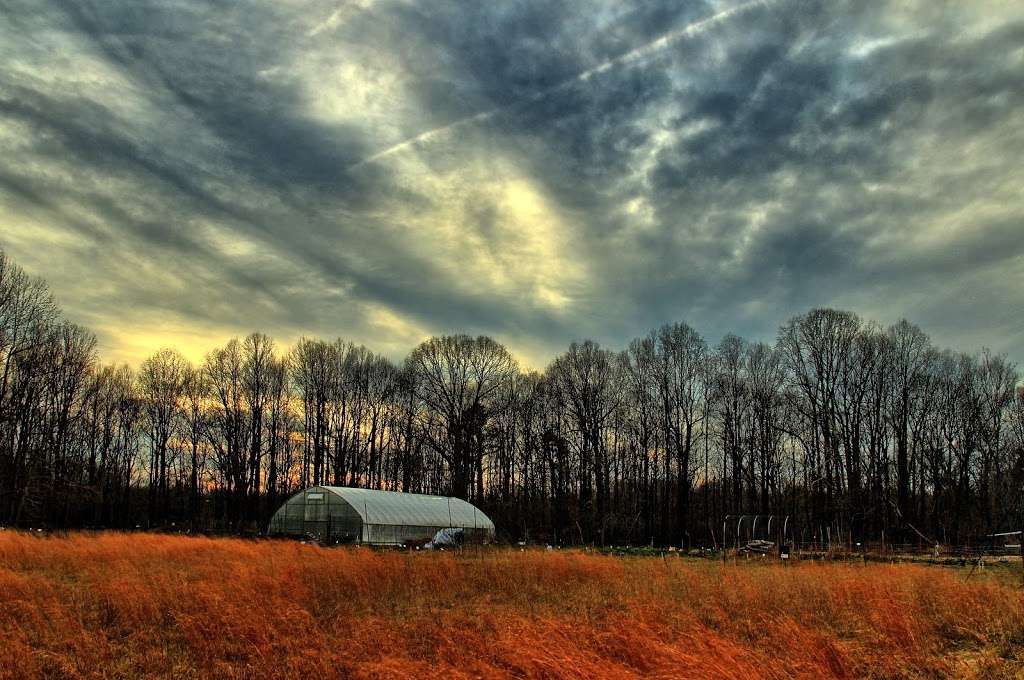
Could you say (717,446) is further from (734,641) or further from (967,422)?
(734,641)

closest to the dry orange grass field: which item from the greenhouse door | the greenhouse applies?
the greenhouse

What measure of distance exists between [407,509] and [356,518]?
4.37 metres

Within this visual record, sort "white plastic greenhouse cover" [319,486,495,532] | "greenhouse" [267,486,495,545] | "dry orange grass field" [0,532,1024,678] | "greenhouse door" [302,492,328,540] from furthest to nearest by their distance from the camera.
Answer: "greenhouse door" [302,492,328,540] → "white plastic greenhouse cover" [319,486,495,532] → "greenhouse" [267,486,495,545] → "dry orange grass field" [0,532,1024,678]

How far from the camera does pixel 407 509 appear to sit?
4003 centimetres

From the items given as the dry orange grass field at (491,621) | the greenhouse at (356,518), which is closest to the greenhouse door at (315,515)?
the greenhouse at (356,518)

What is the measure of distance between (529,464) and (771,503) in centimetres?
2046

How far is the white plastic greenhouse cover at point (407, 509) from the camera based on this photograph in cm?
3716

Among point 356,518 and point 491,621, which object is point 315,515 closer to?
point 356,518

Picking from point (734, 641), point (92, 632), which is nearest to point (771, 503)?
point (734, 641)

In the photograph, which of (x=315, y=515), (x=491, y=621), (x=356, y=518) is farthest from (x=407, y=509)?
(x=491, y=621)

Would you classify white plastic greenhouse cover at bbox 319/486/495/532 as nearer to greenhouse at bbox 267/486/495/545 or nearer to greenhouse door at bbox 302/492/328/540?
greenhouse at bbox 267/486/495/545

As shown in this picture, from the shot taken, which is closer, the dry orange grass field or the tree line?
the dry orange grass field

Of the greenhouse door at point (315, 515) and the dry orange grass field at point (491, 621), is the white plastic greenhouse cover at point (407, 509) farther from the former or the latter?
the dry orange grass field at point (491, 621)

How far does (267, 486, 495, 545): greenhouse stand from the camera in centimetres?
3641
